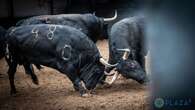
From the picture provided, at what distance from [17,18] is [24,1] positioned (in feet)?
1.25

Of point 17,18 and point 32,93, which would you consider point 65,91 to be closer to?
point 32,93

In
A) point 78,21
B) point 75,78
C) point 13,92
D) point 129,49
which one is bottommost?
point 13,92

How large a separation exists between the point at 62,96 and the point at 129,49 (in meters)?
1.15

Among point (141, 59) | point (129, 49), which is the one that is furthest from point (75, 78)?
point (141, 59)

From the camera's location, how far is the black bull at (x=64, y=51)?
4668 millimetres

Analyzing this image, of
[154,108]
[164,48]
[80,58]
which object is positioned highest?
[164,48]

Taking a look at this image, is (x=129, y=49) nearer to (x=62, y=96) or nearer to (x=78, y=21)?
(x=62, y=96)

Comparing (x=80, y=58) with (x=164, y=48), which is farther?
(x=80, y=58)

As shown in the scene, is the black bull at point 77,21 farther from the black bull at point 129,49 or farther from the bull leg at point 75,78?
the bull leg at point 75,78

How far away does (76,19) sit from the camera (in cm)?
618

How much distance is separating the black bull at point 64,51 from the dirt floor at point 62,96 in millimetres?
220

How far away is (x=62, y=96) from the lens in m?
4.56

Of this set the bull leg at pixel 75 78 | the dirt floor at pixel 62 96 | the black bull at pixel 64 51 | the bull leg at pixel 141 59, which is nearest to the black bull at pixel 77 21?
the dirt floor at pixel 62 96

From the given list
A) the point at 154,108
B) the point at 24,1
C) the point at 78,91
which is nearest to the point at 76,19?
the point at 24,1
